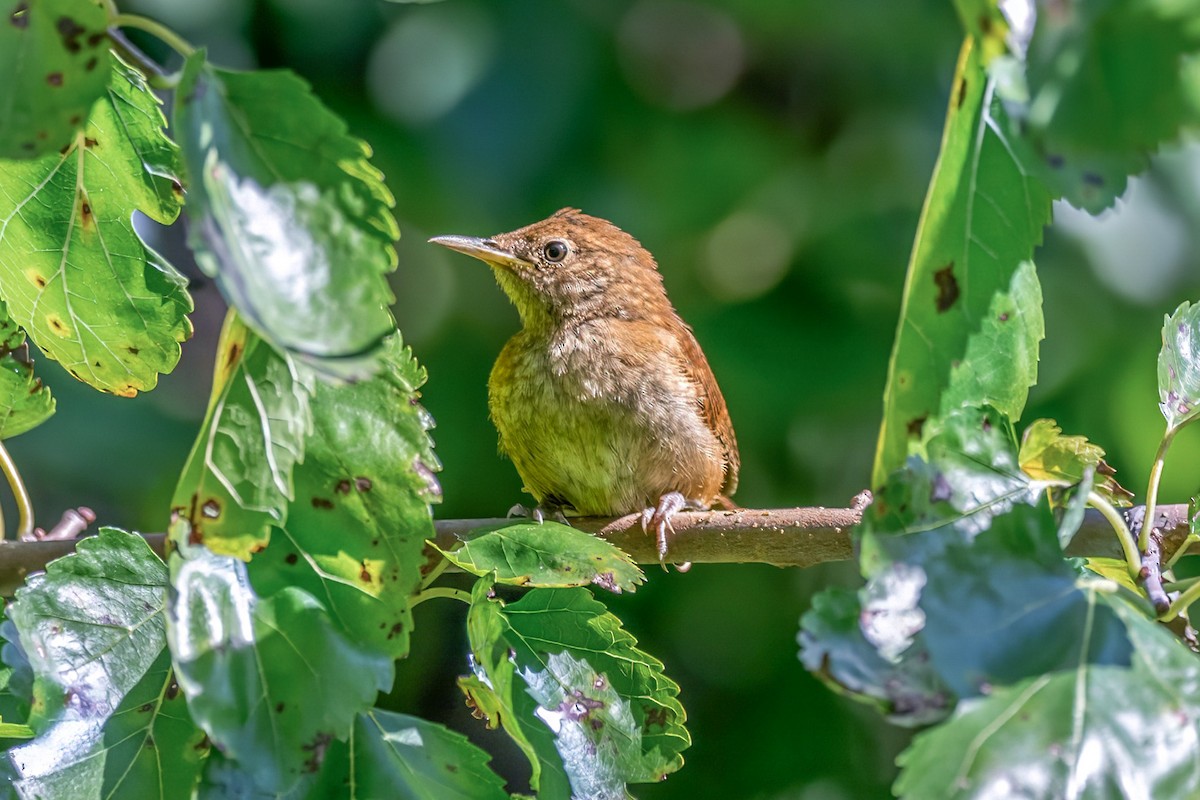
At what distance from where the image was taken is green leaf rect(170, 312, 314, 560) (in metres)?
1.61

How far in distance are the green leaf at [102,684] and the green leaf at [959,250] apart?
4.06ft

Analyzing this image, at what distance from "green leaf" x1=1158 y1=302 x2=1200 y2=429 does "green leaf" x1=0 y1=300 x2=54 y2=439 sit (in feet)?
7.22

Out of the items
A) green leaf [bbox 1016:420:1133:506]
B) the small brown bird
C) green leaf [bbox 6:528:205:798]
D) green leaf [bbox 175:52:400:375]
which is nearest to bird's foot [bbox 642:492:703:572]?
the small brown bird

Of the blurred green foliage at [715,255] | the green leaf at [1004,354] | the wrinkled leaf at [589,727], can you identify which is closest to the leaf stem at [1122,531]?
the green leaf at [1004,354]

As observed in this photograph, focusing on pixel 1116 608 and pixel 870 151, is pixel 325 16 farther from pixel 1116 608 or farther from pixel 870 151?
pixel 1116 608

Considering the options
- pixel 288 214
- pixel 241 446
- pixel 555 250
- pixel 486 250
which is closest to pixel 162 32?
pixel 288 214

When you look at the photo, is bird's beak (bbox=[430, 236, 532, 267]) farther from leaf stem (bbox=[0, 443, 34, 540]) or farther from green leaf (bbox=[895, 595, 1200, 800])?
green leaf (bbox=[895, 595, 1200, 800])

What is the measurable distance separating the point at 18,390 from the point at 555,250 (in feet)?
9.78

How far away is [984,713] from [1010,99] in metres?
0.69

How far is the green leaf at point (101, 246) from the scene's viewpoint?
227 centimetres

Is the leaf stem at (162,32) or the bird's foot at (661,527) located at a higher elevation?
the leaf stem at (162,32)

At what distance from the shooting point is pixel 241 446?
1604 mm

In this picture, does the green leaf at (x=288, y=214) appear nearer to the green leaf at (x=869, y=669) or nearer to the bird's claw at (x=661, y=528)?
the green leaf at (x=869, y=669)

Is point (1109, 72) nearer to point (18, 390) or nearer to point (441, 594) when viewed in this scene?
point (441, 594)
